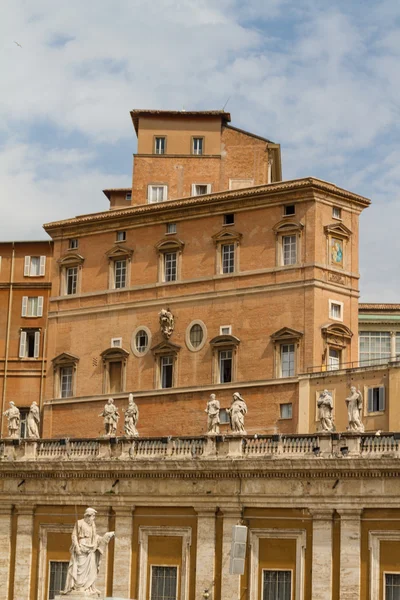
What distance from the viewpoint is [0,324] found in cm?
7844

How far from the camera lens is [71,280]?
7525 centimetres

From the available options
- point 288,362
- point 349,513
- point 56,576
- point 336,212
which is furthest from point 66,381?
point 349,513

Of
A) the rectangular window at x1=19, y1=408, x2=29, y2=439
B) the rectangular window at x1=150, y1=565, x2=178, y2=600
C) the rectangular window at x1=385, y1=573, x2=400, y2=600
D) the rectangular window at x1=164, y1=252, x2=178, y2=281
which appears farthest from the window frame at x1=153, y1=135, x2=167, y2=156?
the rectangular window at x1=385, y1=573, x2=400, y2=600

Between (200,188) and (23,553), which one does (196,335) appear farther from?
(23,553)

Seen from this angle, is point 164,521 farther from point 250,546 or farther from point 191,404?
point 191,404

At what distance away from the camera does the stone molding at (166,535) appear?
5212cm

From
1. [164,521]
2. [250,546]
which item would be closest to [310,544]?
[250,546]

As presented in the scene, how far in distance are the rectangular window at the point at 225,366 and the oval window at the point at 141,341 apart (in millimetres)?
4368

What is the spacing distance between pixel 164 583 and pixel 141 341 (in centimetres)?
2087

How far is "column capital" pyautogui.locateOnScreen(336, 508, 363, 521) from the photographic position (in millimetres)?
48875

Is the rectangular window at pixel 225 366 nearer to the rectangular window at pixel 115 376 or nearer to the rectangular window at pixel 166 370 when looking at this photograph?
the rectangular window at pixel 166 370

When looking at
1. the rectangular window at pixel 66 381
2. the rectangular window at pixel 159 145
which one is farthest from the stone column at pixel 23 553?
the rectangular window at pixel 159 145

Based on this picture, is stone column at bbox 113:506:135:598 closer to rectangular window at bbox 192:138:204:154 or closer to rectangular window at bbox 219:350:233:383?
rectangular window at bbox 219:350:233:383

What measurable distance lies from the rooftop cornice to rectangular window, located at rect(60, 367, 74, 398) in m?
7.55
